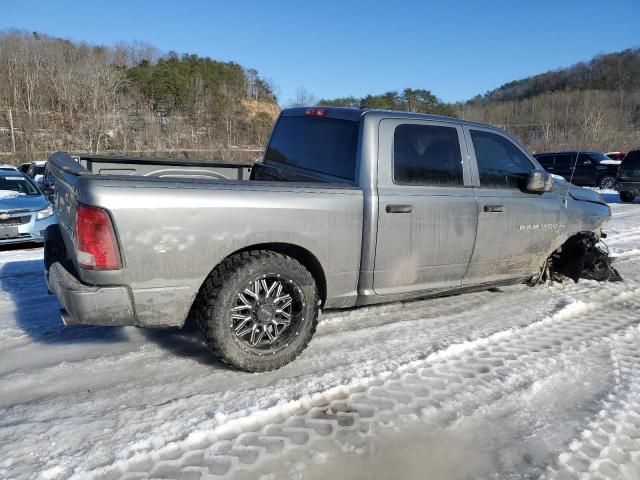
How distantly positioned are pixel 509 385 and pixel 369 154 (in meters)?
1.94

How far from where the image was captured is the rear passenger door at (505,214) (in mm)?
4387

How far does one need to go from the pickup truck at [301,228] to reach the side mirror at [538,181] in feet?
0.06

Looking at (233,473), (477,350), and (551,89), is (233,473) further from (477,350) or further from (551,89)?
(551,89)

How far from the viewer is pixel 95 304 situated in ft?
9.57

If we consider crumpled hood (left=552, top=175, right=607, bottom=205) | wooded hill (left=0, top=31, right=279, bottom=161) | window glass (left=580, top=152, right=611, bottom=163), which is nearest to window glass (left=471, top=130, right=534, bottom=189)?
crumpled hood (left=552, top=175, right=607, bottom=205)

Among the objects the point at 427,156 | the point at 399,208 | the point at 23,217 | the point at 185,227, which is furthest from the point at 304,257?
the point at 23,217

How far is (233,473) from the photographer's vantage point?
7.93 ft

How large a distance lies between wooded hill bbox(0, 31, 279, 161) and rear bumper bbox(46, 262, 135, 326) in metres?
32.3

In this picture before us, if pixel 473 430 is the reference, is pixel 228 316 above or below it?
above

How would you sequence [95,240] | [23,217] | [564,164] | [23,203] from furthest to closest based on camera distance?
1. [564,164]
2. [23,203]
3. [23,217]
4. [95,240]

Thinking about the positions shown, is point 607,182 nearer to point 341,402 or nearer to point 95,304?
point 341,402

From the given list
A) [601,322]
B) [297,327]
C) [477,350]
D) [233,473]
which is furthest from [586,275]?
[233,473]

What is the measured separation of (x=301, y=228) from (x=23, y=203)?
722 cm

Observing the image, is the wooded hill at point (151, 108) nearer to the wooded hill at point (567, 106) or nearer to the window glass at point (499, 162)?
the wooded hill at point (567, 106)
